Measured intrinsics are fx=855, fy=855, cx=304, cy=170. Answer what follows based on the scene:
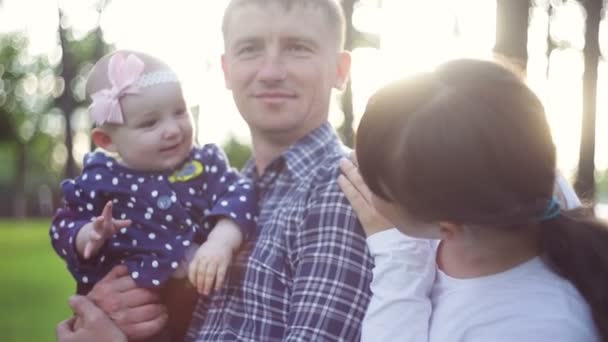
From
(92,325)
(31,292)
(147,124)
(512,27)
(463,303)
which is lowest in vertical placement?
(31,292)

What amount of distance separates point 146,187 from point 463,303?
1.32 metres

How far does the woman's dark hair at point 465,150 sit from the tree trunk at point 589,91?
168 inches

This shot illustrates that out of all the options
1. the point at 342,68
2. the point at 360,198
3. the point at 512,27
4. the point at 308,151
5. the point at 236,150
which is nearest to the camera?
the point at 360,198

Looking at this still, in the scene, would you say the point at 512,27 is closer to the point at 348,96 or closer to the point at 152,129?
the point at 152,129

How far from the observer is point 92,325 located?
310cm

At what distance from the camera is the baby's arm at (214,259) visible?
2738mm

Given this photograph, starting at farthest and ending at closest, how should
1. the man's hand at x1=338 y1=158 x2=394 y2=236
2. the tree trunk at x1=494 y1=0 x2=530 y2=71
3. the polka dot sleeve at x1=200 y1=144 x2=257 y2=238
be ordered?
the tree trunk at x1=494 y1=0 x2=530 y2=71, the polka dot sleeve at x1=200 y1=144 x2=257 y2=238, the man's hand at x1=338 y1=158 x2=394 y2=236

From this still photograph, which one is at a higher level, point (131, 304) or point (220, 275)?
point (220, 275)

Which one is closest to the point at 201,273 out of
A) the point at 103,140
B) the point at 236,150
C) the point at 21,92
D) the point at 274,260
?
the point at 274,260

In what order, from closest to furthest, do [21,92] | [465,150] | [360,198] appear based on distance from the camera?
[465,150] → [360,198] → [21,92]

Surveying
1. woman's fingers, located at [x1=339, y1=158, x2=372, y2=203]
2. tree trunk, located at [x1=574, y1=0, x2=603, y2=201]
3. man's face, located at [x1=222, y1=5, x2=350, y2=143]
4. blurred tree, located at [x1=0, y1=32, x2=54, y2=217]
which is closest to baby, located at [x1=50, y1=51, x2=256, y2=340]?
man's face, located at [x1=222, y1=5, x2=350, y2=143]

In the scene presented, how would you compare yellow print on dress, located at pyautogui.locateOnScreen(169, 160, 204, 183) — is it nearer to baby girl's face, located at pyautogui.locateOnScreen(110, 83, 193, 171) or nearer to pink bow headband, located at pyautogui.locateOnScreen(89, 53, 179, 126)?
baby girl's face, located at pyautogui.locateOnScreen(110, 83, 193, 171)

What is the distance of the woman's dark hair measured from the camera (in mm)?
1935

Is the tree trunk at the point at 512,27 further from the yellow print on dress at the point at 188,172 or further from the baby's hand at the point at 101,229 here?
the baby's hand at the point at 101,229
